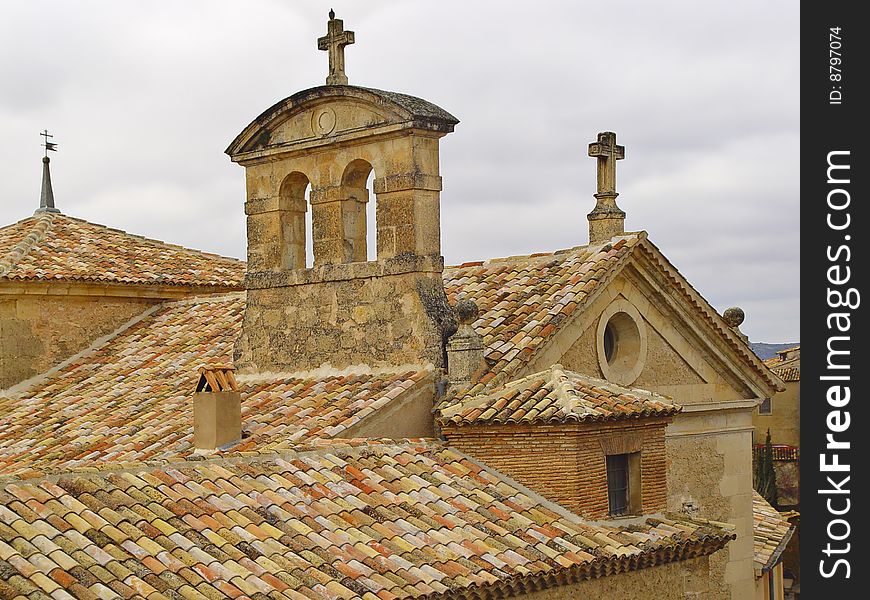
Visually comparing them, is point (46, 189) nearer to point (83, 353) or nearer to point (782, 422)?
point (83, 353)

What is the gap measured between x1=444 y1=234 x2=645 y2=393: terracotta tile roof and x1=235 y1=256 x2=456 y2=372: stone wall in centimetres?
59

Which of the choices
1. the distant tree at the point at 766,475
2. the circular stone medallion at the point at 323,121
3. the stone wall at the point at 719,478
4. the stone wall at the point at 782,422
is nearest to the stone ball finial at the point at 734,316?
the stone wall at the point at 719,478

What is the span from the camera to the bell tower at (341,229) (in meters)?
13.1

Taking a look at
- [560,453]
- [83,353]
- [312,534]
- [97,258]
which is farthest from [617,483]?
[97,258]

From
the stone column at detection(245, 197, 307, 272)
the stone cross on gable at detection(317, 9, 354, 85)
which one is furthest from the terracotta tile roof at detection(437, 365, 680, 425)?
the stone cross on gable at detection(317, 9, 354, 85)

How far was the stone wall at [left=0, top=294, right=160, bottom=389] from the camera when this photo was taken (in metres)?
16.7

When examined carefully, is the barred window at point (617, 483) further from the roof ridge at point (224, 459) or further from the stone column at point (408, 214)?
the stone column at point (408, 214)

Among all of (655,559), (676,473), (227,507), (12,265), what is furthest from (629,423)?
(12,265)

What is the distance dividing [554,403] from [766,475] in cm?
2268

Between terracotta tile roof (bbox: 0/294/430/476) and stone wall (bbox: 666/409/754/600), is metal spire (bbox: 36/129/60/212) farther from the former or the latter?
stone wall (bbox: 666/409/754/600)

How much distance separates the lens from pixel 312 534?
31.1 ft
